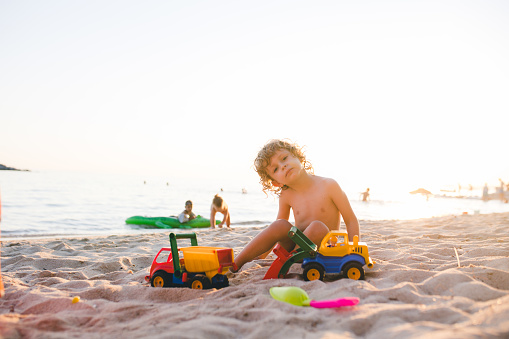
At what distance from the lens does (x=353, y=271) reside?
7.97 feet

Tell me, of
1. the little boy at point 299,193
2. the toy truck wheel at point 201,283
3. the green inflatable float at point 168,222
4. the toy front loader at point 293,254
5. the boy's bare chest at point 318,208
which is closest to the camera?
the toy truck wheel at point 201,283

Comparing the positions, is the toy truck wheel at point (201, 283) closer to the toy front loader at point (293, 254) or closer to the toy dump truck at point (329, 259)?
the toy front loader at point (293, 254)

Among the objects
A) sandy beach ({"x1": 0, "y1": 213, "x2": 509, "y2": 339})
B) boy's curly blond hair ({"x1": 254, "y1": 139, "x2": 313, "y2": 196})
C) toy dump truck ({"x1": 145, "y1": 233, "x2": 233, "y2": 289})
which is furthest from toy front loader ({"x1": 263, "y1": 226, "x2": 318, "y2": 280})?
boy's curly blond hair ({"x1": 254, "y1": 139, "x2": 313, "y2": 196})

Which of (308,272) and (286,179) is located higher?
(286,179)

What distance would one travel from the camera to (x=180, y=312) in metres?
1.80

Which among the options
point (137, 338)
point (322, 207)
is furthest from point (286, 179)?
point (137, 338)

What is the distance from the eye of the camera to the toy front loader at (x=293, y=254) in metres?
2.47

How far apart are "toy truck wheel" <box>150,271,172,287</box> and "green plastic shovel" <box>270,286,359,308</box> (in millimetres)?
782

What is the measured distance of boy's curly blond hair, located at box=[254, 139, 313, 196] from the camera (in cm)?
328

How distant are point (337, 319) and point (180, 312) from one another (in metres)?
0.80

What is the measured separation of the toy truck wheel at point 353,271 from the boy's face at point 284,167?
978 mm

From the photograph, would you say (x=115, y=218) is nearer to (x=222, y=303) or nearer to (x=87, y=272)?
(x=87, y=272)

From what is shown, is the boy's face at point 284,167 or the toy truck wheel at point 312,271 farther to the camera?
the boy's face at point 284,167

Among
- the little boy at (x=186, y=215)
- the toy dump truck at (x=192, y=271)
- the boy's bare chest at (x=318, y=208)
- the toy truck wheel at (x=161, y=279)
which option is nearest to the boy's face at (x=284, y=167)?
the boy's bare chest at (x=318, y=208)
